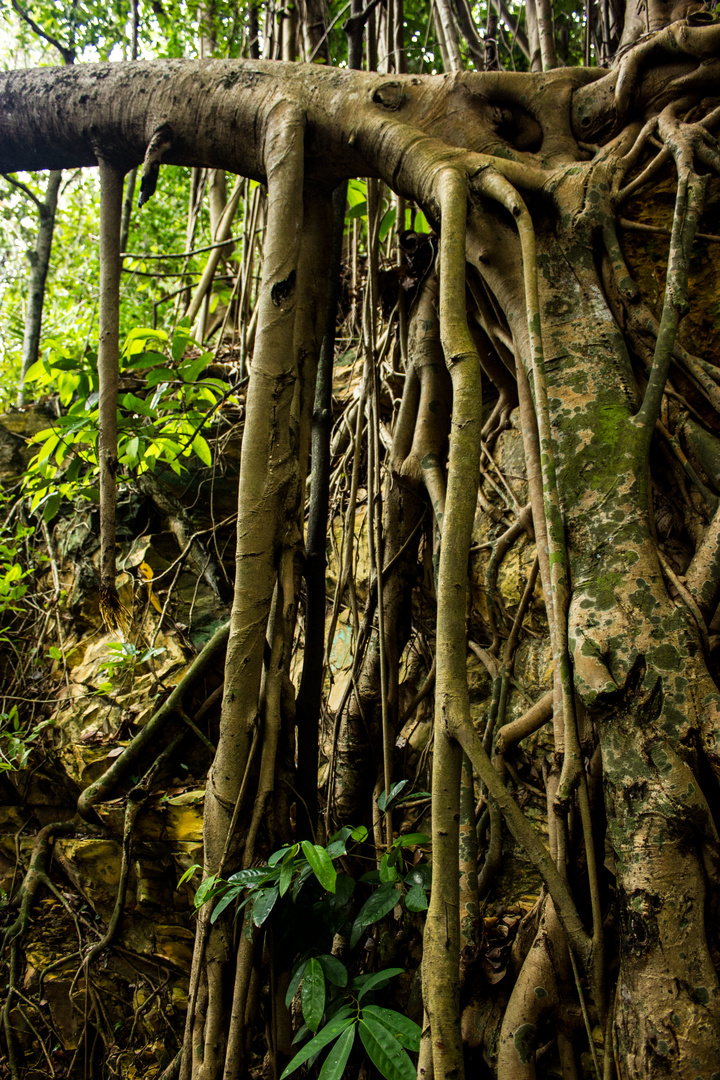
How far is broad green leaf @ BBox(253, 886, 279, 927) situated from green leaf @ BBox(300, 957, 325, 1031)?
0.19m

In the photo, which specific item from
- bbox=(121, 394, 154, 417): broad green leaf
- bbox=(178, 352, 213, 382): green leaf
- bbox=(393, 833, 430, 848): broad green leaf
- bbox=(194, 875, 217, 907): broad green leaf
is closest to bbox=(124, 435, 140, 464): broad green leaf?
bbox=(121, 394, 154, 417): broad green leaf

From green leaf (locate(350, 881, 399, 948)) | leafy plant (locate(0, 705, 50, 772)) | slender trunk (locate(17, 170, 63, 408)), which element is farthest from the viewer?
slender trunk (locate(17, 170, 63, 408))

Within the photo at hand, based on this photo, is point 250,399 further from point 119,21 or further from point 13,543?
point 119,21

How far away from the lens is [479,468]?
1.52 m

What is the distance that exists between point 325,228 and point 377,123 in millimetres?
386

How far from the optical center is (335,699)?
2537 mm

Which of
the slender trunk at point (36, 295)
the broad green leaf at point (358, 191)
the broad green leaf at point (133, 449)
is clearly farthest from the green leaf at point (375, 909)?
the slender trunk at point (36, 295)

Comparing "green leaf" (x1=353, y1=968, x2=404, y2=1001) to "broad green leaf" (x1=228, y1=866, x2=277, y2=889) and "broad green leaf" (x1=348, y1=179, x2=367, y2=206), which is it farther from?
"broad green leaf" (x1=348, y1=179, x2=367, y2=206)

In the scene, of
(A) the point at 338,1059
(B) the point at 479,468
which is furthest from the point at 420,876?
(B) the point at 479,468

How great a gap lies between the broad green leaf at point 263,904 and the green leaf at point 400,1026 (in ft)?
0.92

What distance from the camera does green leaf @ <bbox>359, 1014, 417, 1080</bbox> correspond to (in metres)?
1.16

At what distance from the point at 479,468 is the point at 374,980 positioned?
115 cm

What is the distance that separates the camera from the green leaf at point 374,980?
4.41ft

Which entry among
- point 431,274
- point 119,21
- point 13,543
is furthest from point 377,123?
point 119,21
